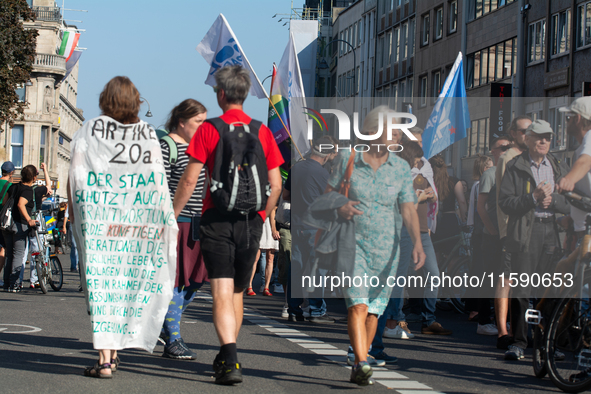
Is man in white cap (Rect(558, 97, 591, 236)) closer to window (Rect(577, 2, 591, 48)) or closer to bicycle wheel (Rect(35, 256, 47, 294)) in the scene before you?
bicycle wheel (Rect(35, 256, 47, 294))

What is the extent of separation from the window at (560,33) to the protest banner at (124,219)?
92.8 feet

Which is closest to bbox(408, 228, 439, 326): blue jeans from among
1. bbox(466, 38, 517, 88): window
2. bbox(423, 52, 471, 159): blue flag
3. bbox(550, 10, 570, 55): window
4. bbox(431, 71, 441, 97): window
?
bbox(423, 52, 471, 159): blue flag

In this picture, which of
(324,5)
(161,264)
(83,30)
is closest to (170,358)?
(161,264)

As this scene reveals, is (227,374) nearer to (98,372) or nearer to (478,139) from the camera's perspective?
(98,372)

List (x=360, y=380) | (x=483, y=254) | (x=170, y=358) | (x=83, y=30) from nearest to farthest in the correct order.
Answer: (x=360, y=380) < (x=170, y=358) < (x=483, y=254) < (x=83, y=30)

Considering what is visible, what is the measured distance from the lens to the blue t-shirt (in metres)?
9.45

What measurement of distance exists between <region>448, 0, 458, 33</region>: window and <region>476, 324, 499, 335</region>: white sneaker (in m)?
36.0

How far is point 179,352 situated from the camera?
7309 mm

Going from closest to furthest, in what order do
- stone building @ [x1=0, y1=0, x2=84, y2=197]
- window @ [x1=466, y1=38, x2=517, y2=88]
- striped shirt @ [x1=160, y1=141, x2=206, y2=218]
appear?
1. striped shirt @ [x1=160, y1=141, x2=206, y2=218]
2. window @ [x1=466, y1=38, x2=517, y2=88]
3. stone building @ [x1=0, y1=0, x2=84, y2=197]

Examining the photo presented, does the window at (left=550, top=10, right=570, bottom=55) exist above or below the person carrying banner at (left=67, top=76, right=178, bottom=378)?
above

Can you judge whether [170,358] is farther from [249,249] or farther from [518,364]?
[518,364]

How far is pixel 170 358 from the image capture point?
734 cm

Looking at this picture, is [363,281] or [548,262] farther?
[548,262]

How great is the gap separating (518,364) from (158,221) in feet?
10.8
